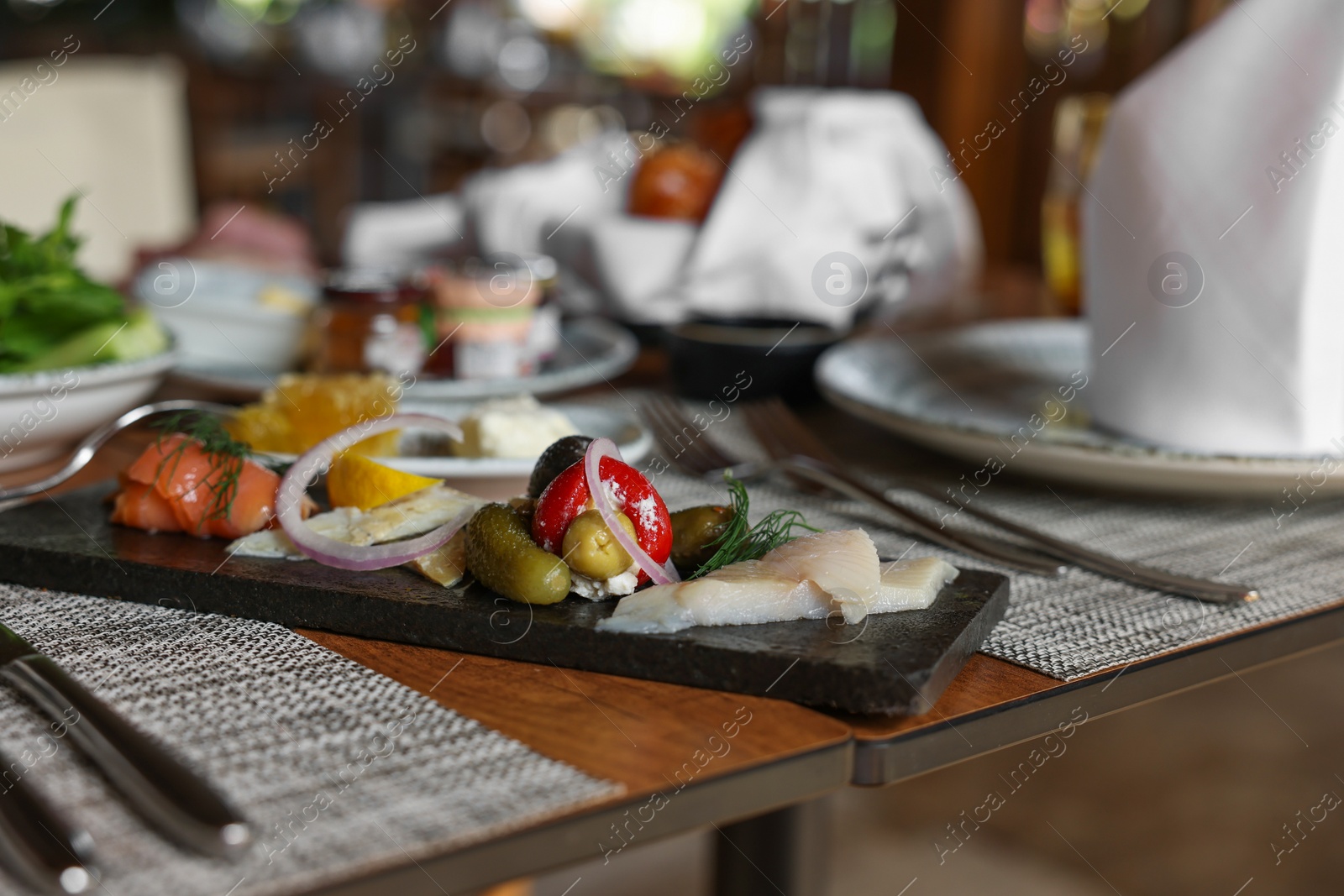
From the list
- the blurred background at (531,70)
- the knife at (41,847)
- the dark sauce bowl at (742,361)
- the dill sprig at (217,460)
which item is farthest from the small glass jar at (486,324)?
the blurred background at (531,70)

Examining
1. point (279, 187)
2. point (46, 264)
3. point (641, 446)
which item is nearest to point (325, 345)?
point (46, 264)

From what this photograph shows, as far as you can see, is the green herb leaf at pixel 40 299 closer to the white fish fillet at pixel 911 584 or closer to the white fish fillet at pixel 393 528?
the white fish fillet at pixel 393 528

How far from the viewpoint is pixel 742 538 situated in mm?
736

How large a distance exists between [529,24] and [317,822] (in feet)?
24.3

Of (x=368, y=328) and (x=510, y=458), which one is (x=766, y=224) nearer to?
(x=368, y=328)

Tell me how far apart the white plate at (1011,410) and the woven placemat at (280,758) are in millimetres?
576

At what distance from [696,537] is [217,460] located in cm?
34

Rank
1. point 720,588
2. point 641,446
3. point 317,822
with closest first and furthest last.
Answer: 1. point 317,822
2. point 720,588
3. point 641,446

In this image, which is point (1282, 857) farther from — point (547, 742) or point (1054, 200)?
point (547, 742)

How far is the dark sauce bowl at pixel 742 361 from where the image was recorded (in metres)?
1.38

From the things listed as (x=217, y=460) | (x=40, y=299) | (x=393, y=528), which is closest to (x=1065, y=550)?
(x=393, y=528)

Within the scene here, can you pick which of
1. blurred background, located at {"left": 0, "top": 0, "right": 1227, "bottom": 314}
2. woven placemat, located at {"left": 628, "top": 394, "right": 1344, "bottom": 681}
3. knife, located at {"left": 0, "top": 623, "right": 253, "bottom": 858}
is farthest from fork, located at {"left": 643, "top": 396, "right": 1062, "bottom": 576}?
blurred background, located at {"left": 0, "top": 0, "right": 1227, "bottom": 314}

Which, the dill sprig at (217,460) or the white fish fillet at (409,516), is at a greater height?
the dill sprig at (217,460)

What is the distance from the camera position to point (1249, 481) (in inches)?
37.7
